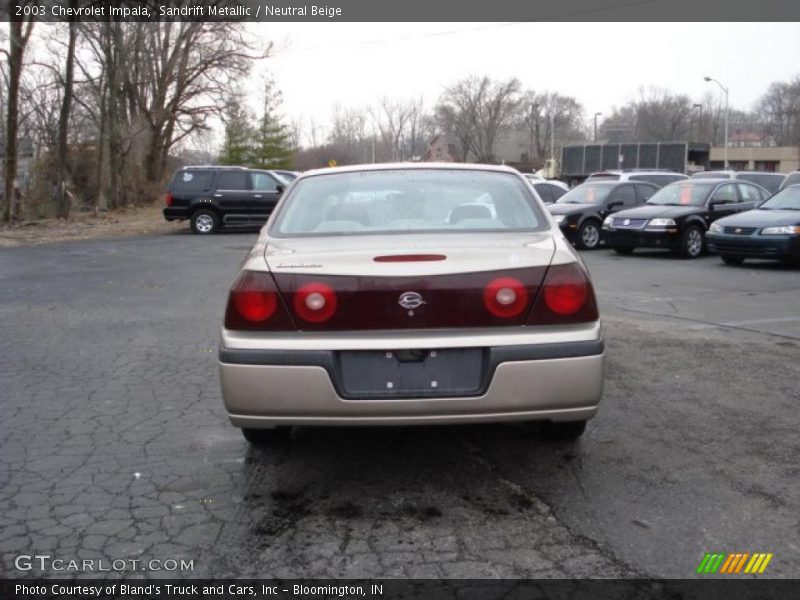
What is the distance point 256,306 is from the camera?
11.5 ft

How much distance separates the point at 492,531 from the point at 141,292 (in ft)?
27.9

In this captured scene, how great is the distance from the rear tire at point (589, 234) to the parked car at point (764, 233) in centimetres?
333

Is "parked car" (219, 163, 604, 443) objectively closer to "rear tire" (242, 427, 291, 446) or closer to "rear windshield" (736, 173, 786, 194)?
"rear tire" (242, 427, 291, 446)

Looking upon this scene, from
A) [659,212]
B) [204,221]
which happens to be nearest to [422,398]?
[659,212]

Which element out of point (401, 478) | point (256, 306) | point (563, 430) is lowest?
point (401, 478)

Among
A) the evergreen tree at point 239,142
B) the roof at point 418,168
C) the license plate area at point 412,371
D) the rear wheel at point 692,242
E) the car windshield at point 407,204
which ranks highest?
the evergreen tree at point 239,142

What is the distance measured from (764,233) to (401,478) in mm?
10835

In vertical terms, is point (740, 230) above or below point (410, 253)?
below

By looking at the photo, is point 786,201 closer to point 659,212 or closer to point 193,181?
point 659,212

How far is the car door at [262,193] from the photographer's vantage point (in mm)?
21984

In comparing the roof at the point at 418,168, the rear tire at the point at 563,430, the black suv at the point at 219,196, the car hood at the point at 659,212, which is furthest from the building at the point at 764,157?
the rear tire at the point at 563,430

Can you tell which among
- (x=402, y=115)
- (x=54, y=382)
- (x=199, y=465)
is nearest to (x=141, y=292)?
(x=54, y=382)

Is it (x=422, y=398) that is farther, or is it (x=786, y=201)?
(x=786, y=201)

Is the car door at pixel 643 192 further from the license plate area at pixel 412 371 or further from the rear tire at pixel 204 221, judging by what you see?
the license plate area at pixel 412 371
